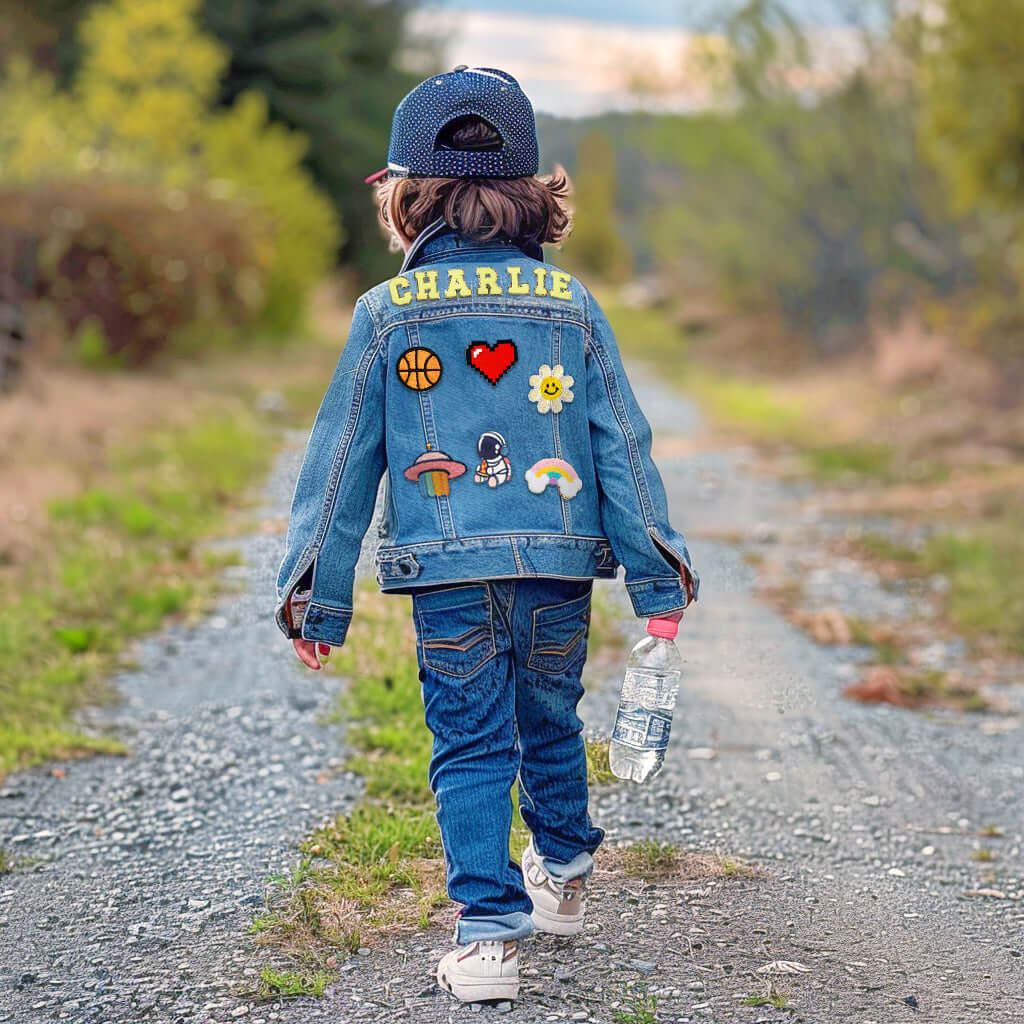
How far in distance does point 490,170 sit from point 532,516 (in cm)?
72

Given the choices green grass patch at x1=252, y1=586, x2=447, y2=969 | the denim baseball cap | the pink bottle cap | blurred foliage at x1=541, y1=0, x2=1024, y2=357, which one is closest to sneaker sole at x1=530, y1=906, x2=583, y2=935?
green grass patch at x1=252, y1=586, x2=447, y2=969

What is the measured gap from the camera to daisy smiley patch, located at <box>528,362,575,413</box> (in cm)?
293

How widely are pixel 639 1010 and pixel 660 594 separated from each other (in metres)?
0.87

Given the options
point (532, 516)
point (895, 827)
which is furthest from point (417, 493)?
point (895, 827)

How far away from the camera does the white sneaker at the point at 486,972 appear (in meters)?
2.92

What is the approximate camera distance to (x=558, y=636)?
9.86 ft

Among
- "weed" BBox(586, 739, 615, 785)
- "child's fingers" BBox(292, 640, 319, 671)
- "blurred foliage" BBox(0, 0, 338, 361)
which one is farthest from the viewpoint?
"blurred foliage" BBox(0, 0, 338, 361)

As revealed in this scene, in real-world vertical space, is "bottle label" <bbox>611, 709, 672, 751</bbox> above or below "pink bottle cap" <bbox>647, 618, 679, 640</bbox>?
below

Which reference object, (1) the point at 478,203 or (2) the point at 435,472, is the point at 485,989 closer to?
(2) the point at 435,472

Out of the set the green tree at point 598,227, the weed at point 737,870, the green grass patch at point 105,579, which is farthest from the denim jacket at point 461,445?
the green tree at point 598,227

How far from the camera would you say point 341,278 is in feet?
92.1

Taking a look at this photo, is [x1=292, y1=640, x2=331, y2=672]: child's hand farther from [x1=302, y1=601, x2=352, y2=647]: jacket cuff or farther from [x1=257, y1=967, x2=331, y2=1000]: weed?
[x1=257, y1=967, x2=331, y2=1000]: weed

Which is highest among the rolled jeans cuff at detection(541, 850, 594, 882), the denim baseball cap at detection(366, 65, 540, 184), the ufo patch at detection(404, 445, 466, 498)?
the denim baseball cap at detection(366, 65, 540, 184)

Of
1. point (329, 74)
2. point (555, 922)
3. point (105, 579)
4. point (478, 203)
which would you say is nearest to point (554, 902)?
point (555, 922)
